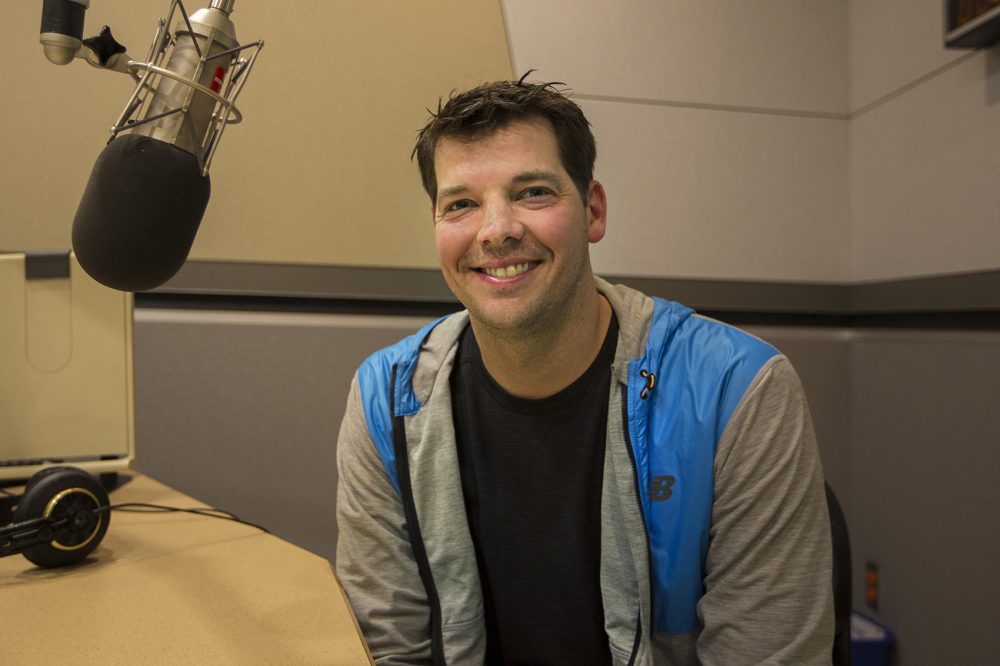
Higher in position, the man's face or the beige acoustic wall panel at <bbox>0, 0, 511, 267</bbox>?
the beige acoustic wall panel at <bbox>0, 0, 511, 267</bbox>

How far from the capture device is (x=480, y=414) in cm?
109

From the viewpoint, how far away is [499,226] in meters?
1.01

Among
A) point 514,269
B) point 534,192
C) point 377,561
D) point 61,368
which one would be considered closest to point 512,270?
point 514,269

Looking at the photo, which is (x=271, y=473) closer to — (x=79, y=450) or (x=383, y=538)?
(x=79, y=450)

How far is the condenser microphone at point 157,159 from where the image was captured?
0.53 m

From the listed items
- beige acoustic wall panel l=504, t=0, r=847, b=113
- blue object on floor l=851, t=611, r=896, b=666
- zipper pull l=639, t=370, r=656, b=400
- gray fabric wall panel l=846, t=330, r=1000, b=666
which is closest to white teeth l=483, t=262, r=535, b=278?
zipper pull l=639, t=370, r=656, b=400

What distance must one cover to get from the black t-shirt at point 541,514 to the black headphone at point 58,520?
1.60 feet

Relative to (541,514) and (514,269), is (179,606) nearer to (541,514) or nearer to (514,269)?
(541,514)

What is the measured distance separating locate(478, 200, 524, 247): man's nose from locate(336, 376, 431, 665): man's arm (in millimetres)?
323

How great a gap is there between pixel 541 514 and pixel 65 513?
613 millimetres

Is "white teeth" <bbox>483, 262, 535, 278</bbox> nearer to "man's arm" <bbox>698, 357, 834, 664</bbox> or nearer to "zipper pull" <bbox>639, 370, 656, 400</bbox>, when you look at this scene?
"zipper pull" <bbox>639, 370, 656, 400</bbox>

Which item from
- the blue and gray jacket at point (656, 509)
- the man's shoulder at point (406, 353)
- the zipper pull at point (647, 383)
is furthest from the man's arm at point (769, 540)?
the man's shoulder at point (406, 353)

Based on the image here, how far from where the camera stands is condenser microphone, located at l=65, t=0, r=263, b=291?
0.53 metres

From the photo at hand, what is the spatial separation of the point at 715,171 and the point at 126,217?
5.17 ft
